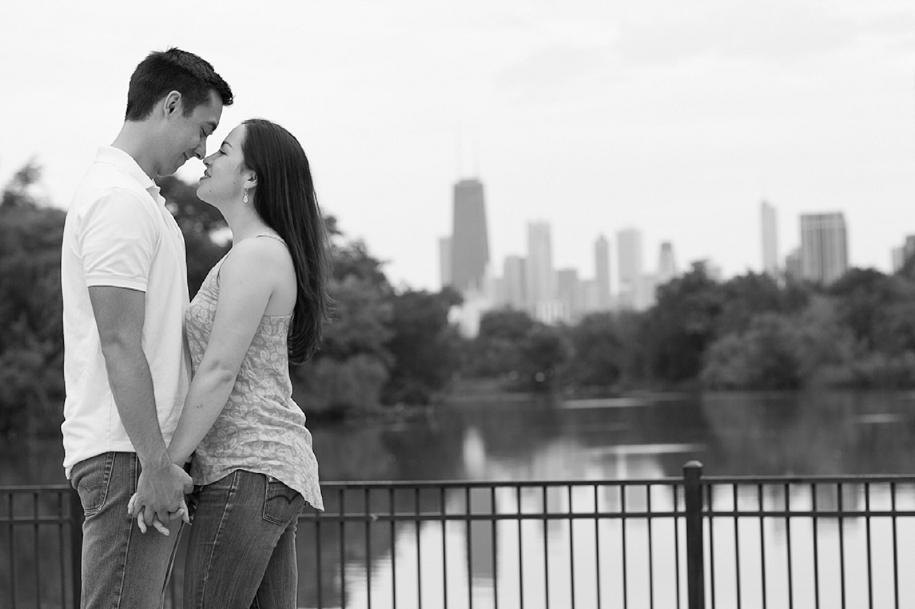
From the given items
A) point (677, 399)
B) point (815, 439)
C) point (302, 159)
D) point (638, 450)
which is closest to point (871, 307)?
point (677, 399)

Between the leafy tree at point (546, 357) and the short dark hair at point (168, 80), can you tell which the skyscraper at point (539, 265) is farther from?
the short dark hair at point (168, 80)

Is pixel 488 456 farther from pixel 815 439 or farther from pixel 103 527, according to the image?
pixel 103 527

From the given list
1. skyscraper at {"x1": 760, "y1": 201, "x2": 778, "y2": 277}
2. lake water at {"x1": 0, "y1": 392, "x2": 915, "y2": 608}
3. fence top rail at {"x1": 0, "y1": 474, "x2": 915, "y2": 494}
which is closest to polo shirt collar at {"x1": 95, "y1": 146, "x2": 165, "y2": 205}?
fence top rail at {"x1": 0, "y1": 474, "x2": 915, "y2": 494}

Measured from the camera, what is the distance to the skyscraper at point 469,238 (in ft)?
591

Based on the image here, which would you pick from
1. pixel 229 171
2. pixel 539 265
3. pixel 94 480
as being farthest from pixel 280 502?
pixel 539 265

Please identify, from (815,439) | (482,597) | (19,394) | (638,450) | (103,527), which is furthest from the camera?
(19,394)

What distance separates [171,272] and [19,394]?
29.8 m

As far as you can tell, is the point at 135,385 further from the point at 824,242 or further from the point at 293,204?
the point at 824,242

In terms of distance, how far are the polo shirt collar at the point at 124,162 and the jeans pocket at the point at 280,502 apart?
23.7 inches

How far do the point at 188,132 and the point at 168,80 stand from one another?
104mm

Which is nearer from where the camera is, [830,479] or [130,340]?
[130,340]

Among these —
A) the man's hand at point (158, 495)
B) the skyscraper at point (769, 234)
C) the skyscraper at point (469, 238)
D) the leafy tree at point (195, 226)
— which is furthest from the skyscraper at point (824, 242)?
the man's hand at point (158, 495)

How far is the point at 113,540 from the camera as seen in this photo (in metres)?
2.07

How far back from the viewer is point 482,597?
10438 mm
